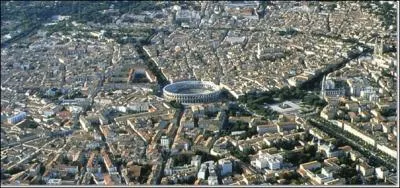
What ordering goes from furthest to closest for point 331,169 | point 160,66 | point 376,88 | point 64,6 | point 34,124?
point 64,6, point 160,66, point 376,88, point 34,124, point 331,169

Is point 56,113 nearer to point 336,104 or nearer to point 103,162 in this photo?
point 103,162

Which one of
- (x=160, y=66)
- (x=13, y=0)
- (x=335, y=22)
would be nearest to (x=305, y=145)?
(x=160, y=66)

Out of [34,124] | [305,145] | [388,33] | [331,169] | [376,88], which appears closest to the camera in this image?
[331,169]

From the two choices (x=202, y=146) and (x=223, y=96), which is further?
(x=223, y=96)

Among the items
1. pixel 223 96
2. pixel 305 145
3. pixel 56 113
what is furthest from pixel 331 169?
pixel 56 113

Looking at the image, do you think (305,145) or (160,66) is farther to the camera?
(160,66)

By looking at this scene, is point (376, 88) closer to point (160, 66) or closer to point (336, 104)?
point (336, 104)
